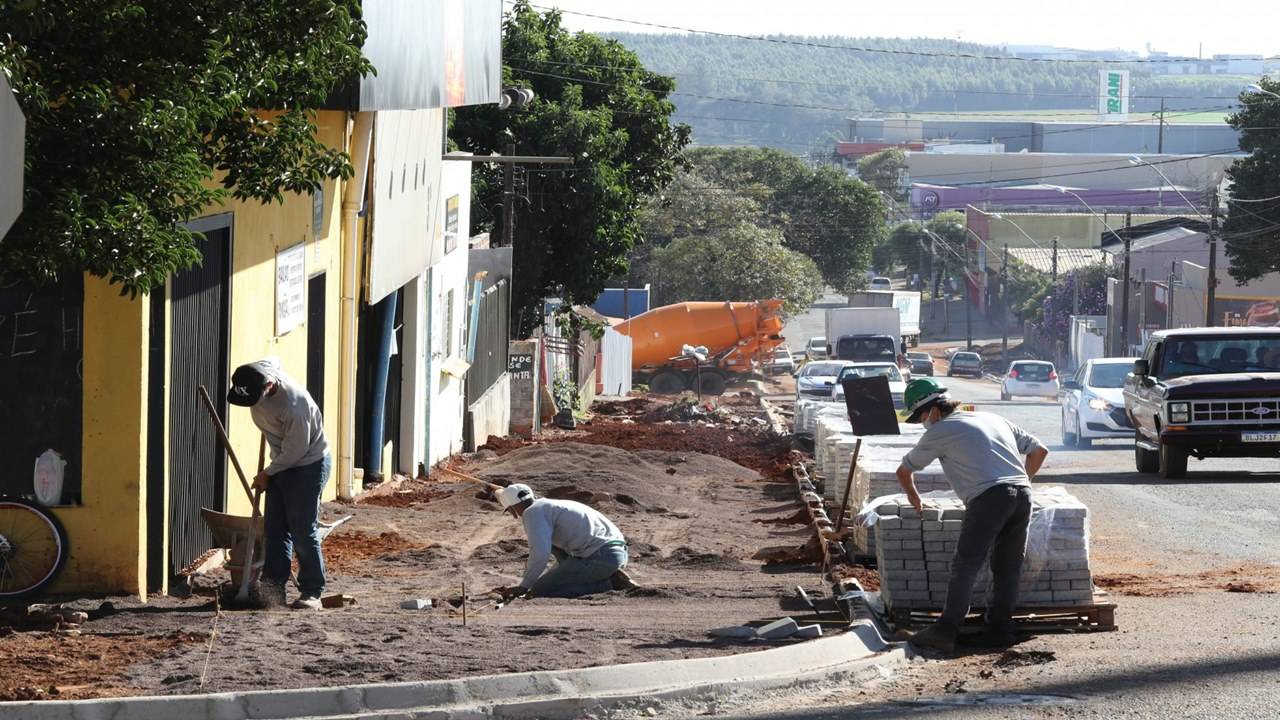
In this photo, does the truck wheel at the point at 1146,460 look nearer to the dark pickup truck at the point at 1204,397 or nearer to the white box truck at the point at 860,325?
the dark pickup truck at the point at 1204,397

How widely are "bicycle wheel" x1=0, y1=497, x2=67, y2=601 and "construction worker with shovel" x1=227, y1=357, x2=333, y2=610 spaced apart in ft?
3.87

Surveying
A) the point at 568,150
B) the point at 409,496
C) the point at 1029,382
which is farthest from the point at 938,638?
the point at 1029,382

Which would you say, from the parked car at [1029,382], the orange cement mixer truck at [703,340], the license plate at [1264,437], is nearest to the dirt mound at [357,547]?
the license plate at [1264,437]

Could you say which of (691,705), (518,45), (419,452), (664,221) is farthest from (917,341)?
(691,705)

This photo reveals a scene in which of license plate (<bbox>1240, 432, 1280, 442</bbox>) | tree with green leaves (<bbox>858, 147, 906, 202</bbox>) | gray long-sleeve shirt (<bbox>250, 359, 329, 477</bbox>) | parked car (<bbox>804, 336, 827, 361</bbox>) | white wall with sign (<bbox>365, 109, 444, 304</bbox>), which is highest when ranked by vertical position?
tree with green leaves (<bbox>858, 147, 906, 202</bbox>)

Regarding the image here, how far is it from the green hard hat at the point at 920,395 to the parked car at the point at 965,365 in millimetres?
58660

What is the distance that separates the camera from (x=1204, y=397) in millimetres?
19547

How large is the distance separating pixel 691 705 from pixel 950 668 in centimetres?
172

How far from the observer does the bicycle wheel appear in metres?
9.66

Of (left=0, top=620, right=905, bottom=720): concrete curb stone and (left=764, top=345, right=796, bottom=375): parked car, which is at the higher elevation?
(left=0, top=620, right=905, bottom=720): concrete curb stone

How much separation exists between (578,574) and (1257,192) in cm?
4693

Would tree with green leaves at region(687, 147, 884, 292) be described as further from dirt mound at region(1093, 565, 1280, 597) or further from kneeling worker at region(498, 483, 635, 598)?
kneeling worker at region(498, 483, 635, 598)

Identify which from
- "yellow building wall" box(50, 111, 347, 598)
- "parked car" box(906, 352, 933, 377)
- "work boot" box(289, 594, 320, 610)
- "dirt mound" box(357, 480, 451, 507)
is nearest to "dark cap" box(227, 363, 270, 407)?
"yellow building wall" box(50, 111, 347, 598)

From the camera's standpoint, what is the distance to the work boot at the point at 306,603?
32.4ft
